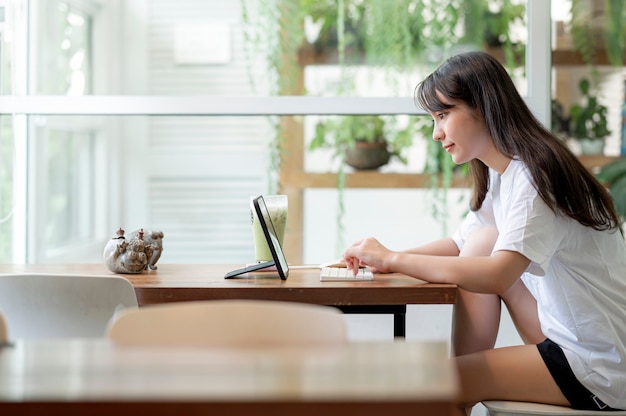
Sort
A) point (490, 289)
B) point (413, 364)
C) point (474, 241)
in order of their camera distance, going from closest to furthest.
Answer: point (413, 364)
point (490, 289)
point (474, 241)

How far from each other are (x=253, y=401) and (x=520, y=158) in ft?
4.24

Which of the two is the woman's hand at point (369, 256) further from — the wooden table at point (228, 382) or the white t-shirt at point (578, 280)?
the wooden table at point (228, 382)

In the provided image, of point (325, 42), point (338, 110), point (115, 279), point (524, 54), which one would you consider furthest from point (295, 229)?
point (115, 279)

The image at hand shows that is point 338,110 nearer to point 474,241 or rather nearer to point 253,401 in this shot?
point 474,241

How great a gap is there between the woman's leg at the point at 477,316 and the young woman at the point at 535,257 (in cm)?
12

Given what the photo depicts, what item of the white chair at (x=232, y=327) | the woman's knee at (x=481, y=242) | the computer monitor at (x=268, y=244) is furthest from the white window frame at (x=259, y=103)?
the white chair at (x=232, y=327)

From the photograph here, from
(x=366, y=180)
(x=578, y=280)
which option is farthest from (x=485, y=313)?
(x=366, y=180)

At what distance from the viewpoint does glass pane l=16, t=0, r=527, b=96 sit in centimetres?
A: 341

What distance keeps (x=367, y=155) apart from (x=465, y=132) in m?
1.30

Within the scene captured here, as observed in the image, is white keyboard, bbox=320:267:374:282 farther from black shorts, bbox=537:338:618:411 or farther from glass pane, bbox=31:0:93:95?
glass pane, bbox=31:0:93:95

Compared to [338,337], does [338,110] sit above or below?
above

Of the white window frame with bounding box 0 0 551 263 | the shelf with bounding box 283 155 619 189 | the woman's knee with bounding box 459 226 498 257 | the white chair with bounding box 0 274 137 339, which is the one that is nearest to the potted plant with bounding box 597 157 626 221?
the white window frame with bounding box 0 0 551 263

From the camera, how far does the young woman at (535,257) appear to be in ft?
6.57

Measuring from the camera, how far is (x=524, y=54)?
3.41 m
